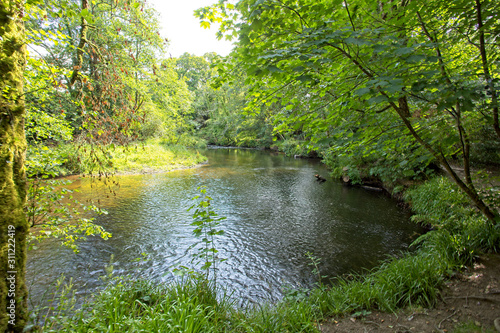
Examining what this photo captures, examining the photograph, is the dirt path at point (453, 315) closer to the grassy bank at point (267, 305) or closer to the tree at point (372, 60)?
the grassy bank at point (267, 305)

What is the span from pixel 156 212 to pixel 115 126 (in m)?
6.46

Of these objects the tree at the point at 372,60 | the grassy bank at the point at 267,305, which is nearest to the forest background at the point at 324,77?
the tree at the point at 372,60

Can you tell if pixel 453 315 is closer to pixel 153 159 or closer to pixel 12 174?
pixel 12 174

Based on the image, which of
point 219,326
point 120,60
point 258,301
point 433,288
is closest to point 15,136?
point 120,60

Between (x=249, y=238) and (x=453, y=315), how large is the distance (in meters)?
4.94

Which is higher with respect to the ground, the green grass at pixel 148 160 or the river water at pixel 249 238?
the green grass at pixel 148 160

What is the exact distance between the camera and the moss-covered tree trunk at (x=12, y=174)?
221 cm

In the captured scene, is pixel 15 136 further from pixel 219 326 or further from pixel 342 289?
pixel 342 289

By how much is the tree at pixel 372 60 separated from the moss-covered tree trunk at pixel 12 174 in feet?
7.56

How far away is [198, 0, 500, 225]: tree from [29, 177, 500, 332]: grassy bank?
1034 mm

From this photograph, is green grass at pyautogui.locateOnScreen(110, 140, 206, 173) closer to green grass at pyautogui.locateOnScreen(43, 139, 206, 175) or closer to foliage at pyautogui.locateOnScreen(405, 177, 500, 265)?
green grass at pyautogui.locateOnScreen(43, 139, 206, 175)

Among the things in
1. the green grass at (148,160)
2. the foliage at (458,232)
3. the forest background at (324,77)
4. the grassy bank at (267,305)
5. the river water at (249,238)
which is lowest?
the river water at (249,238)

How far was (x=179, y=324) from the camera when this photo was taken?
249 centimetres

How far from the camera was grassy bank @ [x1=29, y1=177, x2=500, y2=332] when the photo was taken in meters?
2.61
